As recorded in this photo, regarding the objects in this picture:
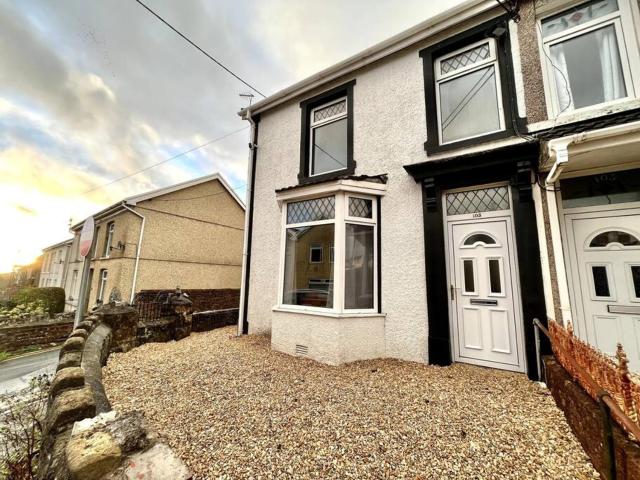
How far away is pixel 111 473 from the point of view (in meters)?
1.35

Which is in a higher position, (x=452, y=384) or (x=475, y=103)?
(x=475, y=103)

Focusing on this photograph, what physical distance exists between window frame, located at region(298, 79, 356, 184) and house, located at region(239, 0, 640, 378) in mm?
72

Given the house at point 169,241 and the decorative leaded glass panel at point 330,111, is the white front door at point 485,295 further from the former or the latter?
the house at point 169,241

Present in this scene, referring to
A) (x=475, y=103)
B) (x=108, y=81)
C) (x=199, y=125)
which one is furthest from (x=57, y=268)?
(x=475, y=103)

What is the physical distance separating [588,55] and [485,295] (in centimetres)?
401

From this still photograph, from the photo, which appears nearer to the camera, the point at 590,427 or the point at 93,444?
the point at 93,444

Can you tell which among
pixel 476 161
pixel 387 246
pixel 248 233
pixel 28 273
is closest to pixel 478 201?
pixel 476 161

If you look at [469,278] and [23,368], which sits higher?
[469,278]

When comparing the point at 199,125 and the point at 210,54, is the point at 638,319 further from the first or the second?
the point at 199,125

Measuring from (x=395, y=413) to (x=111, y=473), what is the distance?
8.04ft

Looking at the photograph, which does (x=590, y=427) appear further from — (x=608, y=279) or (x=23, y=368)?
(x=23, y=368)

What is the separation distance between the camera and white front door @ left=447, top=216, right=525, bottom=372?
387cm

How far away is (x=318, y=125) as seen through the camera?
6.49 metres

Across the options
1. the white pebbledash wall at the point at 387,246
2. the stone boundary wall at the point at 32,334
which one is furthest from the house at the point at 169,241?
the white pebbledash wall at the point at 387,246
